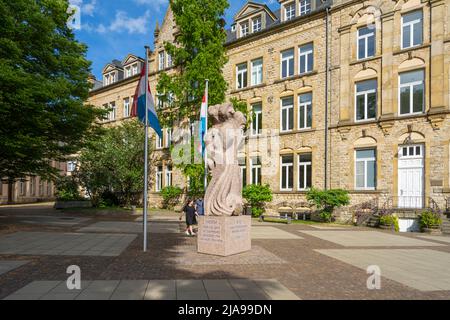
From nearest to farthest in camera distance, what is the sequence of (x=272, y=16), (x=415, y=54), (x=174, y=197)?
(x=415, y=54), (x=272, y=16), (x=174, y=197)

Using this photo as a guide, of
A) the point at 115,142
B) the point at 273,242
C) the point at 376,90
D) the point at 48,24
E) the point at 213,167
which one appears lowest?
the point at 273,242

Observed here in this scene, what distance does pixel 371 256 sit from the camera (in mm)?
10320

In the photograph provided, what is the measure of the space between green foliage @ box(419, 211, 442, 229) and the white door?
1720 millimetres

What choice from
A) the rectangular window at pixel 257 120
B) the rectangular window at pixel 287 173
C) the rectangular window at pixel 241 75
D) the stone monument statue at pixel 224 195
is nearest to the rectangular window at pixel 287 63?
the rectangular window at pixel 257 120

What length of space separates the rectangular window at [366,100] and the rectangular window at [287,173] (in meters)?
5.75

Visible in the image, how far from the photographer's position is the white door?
63.3 ft

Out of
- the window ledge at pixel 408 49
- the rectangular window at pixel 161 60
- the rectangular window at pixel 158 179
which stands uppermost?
the rectangular window at pixel 161 60

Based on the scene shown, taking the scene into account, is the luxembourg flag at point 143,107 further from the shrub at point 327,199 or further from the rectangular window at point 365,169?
the rectangular window at point 365,169

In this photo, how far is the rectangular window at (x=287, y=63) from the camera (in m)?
25.5

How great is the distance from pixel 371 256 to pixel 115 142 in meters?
24.8

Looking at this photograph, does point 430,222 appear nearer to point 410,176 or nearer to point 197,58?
point 410,176

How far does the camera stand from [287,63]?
84.3 ft
